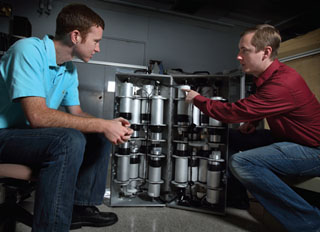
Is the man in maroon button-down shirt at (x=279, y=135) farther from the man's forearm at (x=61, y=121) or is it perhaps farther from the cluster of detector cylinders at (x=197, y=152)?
the man's forearm at (x=61, y=121)

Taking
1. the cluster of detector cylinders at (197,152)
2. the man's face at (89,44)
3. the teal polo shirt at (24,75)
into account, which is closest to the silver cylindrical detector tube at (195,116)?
the cluster of detector cylinders at (197,152)

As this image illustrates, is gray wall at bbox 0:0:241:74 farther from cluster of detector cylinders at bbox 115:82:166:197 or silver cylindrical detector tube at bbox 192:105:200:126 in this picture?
silver cylindrical detector tube at bbox 192:105:200:126

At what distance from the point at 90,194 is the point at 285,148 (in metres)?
1.15

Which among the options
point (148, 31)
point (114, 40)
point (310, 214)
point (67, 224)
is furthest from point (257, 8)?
point (67, 224)

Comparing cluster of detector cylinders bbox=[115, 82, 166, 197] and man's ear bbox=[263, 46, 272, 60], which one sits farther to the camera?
cluster of detector cylinders bbox=[115, 82, 166, 197]

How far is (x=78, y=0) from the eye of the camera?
149 inches

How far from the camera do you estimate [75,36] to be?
106 cm

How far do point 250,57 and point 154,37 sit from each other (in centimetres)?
327

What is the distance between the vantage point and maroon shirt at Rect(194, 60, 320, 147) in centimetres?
115

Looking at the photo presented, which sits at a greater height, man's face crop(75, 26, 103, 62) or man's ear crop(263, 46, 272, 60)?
man's ear crop(263, 46, 272, 60)

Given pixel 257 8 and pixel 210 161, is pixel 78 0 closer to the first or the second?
pixel 257 8

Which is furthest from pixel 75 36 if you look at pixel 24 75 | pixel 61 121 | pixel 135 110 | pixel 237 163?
pixel 237 163

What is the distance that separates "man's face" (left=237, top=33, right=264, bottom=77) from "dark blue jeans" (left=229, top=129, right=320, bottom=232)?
528mm

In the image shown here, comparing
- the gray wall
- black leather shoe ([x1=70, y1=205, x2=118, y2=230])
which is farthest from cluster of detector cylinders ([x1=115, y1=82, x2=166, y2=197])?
the gray wall
